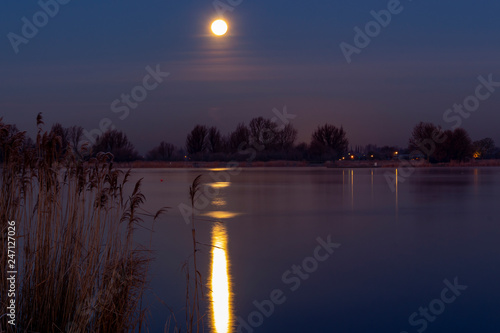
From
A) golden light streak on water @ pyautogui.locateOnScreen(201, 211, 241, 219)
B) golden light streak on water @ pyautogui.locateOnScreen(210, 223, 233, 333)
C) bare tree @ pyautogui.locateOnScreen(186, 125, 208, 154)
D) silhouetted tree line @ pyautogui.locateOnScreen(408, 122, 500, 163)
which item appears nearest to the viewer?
golden light streak on water @ pyautogui.locateOnScreen(210, 223, 233, 333)

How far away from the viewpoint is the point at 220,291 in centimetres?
490

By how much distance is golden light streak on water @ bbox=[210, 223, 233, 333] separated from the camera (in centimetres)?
410

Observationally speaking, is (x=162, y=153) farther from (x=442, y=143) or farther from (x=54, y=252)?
(x=54, y=252)

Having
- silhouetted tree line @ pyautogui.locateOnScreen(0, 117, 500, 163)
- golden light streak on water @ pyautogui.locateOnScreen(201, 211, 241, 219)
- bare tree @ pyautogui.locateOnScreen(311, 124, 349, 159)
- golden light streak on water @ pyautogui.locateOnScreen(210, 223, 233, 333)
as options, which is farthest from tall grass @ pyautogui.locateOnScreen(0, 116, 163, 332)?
bare tree @ pyautogui.locateOnScreen(311, 124, 349, 159)

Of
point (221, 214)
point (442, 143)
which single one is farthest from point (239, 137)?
point (221, 214)

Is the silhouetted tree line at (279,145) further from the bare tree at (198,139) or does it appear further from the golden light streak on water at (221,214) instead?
the golden light streak on water at (221,214)

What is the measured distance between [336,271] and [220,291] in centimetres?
147

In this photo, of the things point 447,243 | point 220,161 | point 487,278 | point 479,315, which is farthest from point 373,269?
point 220,161

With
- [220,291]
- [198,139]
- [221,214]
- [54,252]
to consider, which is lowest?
[220,291]

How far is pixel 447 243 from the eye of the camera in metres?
7.39

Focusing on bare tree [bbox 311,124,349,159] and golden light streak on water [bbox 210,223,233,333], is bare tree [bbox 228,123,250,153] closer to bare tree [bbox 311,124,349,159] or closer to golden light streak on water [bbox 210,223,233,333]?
bare tree [bbox 311,124,349,159]

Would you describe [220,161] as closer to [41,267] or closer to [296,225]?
[296,225]

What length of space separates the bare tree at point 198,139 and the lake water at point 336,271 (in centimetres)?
5750

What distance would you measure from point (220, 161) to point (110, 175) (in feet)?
187
